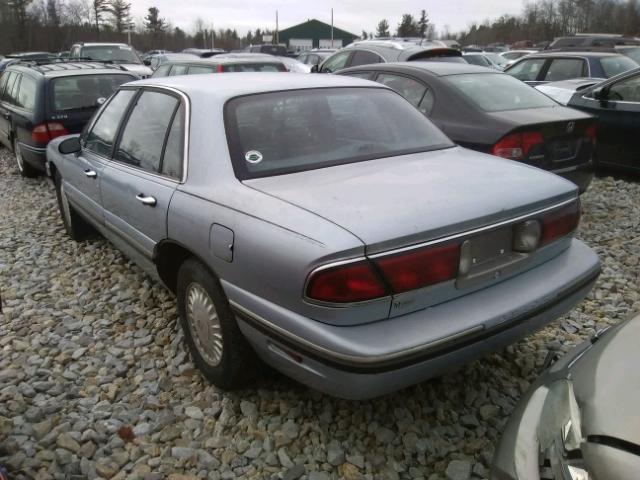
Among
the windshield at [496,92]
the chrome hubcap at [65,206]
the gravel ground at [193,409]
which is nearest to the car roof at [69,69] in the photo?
the chrome hubcap at [65,206]

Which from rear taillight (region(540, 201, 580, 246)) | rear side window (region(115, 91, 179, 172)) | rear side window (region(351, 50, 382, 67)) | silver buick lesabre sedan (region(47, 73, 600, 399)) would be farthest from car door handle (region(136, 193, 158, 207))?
rear side window (region(351, 50, 382, 67))

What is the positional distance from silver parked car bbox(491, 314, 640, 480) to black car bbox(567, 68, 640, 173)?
15.9 feet

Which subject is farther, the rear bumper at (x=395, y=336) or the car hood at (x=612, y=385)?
the rear bumper at (x=395, y=336)

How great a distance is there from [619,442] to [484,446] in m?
1.10

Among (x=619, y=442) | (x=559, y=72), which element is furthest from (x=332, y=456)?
(x=559, y=72)

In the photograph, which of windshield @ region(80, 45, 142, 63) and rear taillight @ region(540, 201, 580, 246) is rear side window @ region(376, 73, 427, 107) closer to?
rear taillight @ region(540, 201, 580, 246)

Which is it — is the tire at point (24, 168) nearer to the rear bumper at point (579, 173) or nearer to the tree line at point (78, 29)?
the rear bumper at point (579, 173)

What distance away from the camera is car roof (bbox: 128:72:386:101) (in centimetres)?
289

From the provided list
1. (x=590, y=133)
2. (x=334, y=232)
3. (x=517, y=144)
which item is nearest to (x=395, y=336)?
(x=334, y=232)

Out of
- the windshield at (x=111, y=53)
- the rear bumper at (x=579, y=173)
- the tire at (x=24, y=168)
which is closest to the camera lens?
the rear bumper at (x=579, y=173)

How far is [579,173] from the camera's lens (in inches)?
188

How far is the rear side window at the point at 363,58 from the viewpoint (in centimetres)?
1021

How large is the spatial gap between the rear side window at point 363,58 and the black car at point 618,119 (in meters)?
4.54

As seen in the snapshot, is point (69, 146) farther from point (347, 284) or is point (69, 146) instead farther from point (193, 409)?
point (347, 284)
